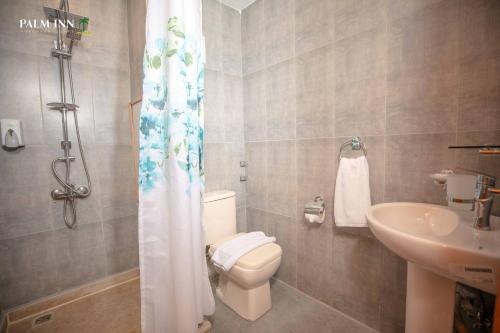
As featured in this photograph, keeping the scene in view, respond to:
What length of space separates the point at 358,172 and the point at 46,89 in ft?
7.48

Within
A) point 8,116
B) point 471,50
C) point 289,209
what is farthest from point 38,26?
point 471,50

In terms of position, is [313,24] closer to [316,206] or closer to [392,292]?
[316,206]

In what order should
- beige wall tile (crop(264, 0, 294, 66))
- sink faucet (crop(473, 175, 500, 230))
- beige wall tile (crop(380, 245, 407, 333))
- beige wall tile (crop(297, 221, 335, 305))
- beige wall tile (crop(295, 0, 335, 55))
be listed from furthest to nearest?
beige wall tile (crop(264, 0, 294, 66)) → beige wall tile (crop(297, 221, 335, 305)) → beige wall tile (crop(295, 0, 335, 55)) → beige wall tile (crop(380, 245, 407, 333)) → sink faucet (crop(473, 175, 500, 230))

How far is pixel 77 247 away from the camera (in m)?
1.80

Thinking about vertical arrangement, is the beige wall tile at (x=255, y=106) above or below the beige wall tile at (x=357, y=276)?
above

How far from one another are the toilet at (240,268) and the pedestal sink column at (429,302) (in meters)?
0.78

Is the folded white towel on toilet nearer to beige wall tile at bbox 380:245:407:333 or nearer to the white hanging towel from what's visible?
the white hanging towel

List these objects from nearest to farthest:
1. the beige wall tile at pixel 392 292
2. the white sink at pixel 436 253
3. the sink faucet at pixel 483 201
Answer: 1. the white sink at pixel 436 253
2. the sink faucet at pixel 483 201
3. the beige wall tile at pixel 392 292

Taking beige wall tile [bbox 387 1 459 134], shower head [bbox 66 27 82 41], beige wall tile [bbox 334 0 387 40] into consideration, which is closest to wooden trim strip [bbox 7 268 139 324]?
shower head [bbox 66 27 82 41]

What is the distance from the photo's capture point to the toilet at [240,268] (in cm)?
144

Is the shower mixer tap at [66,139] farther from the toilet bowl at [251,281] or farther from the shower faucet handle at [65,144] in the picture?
the toilet bowl at [251,281]

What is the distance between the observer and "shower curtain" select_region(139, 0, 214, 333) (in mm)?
1035

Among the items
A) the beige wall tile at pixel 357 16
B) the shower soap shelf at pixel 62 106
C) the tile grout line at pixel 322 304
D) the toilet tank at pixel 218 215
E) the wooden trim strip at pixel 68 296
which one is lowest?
the tile grout line at pixel 322 304

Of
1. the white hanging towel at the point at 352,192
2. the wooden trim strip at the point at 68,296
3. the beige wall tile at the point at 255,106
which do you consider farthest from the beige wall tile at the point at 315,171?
the wooden trim strip at the point at 68,296
